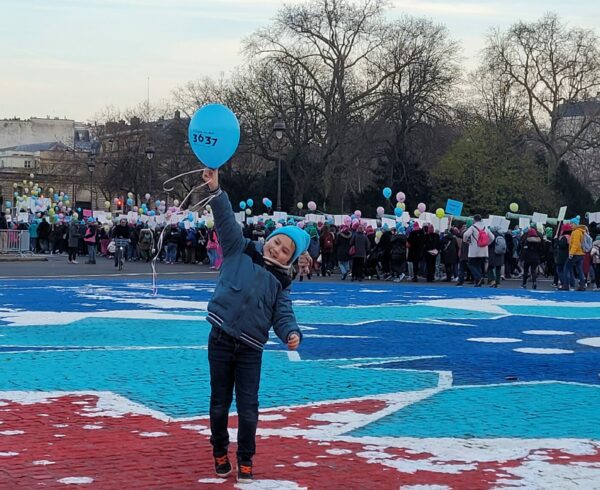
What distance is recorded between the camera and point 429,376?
1077cm

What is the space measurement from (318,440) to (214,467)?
1073 mm

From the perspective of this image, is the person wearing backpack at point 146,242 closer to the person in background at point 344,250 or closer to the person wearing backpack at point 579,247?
the person in background at point 344,250

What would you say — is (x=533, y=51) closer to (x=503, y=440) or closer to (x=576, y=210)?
(x=576, y=210)

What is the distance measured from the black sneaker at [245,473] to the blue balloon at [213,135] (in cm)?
182

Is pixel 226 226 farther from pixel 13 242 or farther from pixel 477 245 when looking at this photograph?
pixel 13 242

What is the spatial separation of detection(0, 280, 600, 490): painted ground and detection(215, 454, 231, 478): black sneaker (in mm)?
79

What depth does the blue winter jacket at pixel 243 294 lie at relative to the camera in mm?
6551

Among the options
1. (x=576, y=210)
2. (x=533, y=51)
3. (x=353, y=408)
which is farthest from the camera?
(x=533, y=51)

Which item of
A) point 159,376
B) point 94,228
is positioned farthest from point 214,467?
point 94,228

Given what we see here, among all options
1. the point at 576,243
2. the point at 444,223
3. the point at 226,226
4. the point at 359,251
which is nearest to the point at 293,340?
the point at 226,226

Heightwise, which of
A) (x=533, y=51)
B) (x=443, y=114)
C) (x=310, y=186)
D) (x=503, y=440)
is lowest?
(x=503, y=440)

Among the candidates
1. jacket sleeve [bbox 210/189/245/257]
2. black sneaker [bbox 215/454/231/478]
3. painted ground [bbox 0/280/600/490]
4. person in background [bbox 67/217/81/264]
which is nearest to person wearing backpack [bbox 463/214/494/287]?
painted ground [bbox 0/280/600/490]

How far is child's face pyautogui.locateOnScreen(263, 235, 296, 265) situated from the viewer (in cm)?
669

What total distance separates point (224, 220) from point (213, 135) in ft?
2.04
